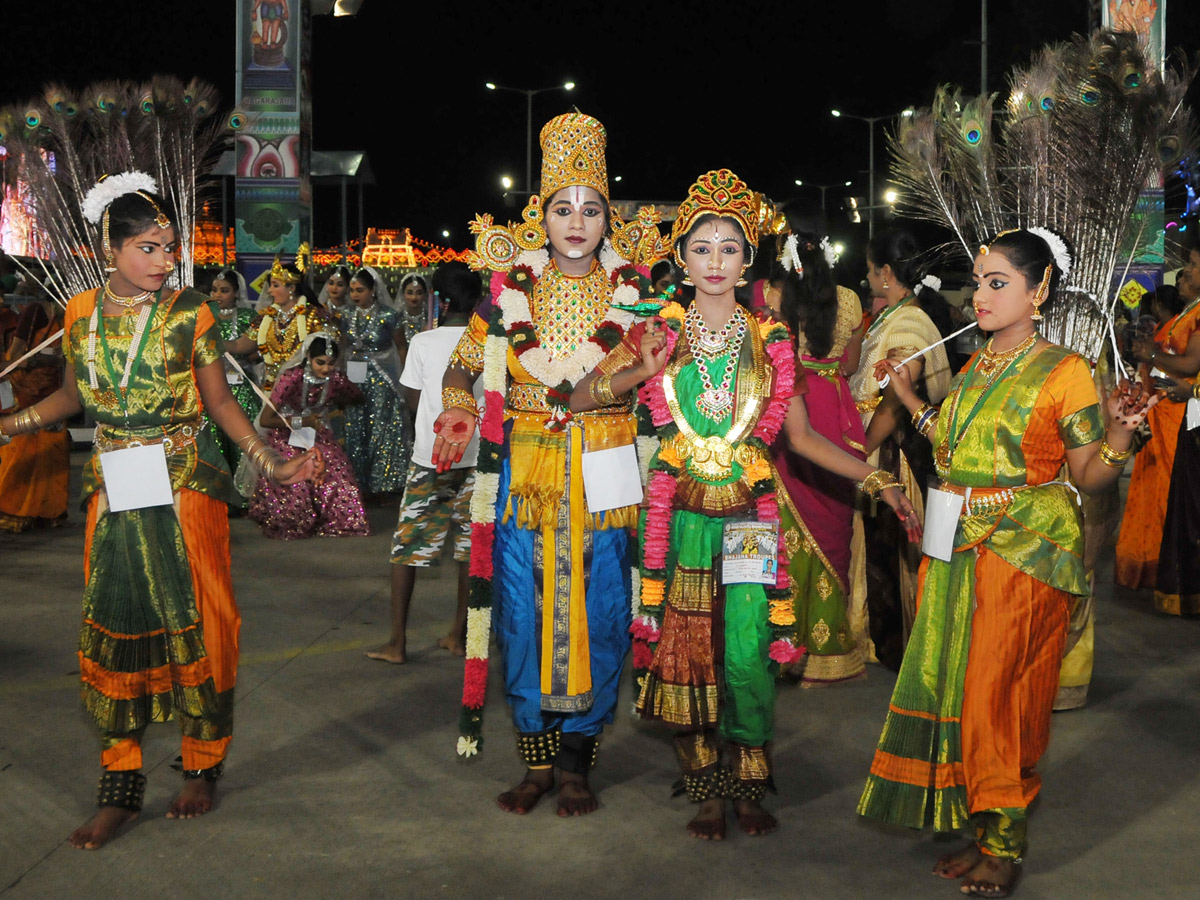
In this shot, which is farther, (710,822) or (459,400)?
(459,400)

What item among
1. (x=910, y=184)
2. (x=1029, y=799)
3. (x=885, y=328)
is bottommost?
(x=1029, y=799)

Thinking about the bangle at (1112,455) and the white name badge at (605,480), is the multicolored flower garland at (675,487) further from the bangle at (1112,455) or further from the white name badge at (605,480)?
the bangle at (1112,455)

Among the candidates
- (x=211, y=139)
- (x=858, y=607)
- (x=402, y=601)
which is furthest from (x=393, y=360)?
(x=858, y=607)

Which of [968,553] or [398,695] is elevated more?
[968,553]

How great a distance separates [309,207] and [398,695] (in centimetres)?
1216

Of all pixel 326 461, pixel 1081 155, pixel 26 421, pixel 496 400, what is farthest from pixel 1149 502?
pixel 26 421

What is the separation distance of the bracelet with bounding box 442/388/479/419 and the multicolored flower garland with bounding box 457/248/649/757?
0.16 ft

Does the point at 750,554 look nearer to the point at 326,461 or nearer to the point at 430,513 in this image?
the point at 430,513

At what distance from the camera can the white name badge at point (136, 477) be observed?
12.7 feet

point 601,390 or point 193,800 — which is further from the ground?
point 601,390

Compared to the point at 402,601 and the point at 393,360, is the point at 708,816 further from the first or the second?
the point at 393,360

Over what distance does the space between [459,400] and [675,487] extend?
0.76 m

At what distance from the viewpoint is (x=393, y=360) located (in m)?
11.0

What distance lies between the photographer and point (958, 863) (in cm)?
371
